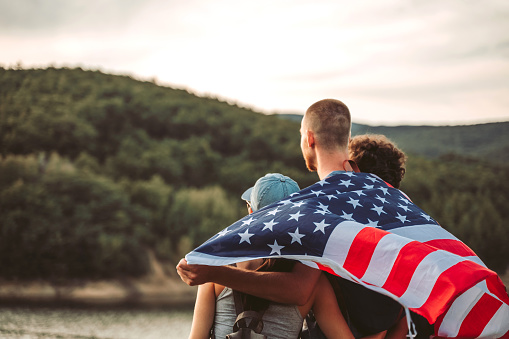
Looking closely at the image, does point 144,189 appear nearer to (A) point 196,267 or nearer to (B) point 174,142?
(B) point 174,142

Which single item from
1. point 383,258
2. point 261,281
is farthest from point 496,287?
point 261,281

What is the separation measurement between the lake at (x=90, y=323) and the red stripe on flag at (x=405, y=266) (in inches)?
820

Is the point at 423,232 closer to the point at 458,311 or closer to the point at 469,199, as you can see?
the point at 458,311

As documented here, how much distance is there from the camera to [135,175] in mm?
44781

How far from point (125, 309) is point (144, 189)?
12.8 m

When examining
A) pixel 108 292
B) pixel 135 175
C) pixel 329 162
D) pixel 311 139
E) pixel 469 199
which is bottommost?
pixel 108 292

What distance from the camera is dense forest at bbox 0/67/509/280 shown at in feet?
107

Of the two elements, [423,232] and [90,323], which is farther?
[90,323]

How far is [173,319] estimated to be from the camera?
28.2 metres

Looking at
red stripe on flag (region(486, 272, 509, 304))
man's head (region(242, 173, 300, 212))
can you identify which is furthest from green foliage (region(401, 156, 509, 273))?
red stripe on flag (region(486, 272, 509, 304))

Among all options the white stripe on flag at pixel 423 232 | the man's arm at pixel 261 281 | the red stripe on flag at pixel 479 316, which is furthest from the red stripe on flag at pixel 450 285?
the man's arm at pixel 261 281

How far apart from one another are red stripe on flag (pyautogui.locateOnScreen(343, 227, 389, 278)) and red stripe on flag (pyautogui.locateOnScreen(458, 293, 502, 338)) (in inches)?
17.9

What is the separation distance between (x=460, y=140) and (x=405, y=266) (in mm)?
64848

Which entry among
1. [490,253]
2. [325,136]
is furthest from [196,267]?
[490,253]
